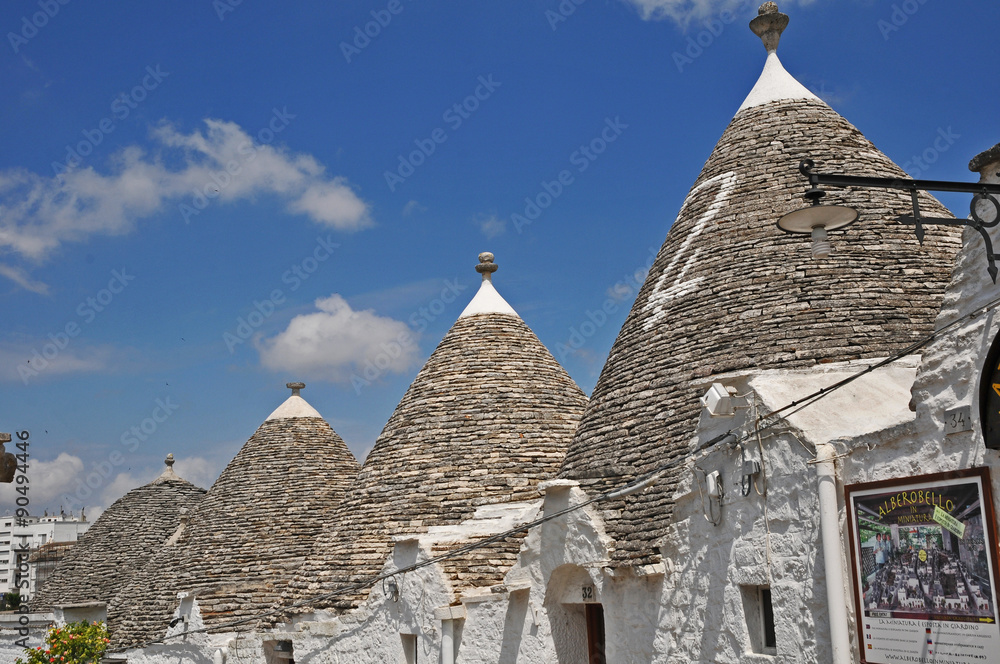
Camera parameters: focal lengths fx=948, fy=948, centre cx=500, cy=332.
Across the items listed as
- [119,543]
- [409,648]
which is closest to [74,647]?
[119,543]

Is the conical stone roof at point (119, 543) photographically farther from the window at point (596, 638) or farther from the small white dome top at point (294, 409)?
the window at point (596, 638)

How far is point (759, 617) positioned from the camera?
8.02 m

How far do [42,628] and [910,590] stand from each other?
75.1ft

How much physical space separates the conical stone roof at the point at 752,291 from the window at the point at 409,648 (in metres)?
3.32

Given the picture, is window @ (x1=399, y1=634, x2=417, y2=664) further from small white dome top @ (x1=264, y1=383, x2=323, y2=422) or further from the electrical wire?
small white dome top @ (x1=264, y1=383, x2=323, y2=422)

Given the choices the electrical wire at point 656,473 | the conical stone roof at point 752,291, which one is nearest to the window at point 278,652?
the electrical wire at point 656,473

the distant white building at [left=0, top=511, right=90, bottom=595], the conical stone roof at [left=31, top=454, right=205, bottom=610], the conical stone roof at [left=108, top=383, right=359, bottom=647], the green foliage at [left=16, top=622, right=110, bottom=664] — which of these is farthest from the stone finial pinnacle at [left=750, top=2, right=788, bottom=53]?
the distant white building at [left=0, top=511, right=90, bottom=595]

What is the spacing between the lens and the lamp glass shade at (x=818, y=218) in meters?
6.32

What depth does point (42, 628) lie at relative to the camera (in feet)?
76.8

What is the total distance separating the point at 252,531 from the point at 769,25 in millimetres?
12815

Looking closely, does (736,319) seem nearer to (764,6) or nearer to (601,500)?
(601,500)

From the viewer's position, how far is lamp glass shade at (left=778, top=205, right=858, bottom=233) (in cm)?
632

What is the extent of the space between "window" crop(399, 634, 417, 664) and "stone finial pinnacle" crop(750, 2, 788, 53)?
9.31 m

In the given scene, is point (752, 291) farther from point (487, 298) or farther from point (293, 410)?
point (293, 410)
